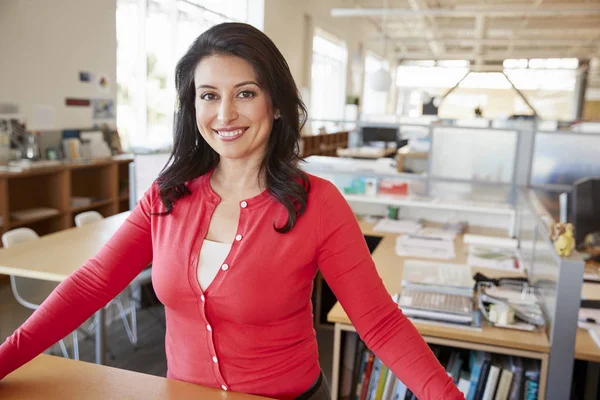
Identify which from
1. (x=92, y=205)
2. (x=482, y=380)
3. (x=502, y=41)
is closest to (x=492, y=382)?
(x=482, y=380)

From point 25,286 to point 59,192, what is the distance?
1.98 meters

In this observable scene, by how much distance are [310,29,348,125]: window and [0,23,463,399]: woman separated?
32.3 feet

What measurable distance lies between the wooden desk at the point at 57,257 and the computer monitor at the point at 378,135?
26.8 feet

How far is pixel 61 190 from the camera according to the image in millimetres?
4883

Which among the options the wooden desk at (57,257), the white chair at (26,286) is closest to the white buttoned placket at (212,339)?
the wooden desk at (57,257)

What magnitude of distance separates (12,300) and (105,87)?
266cm

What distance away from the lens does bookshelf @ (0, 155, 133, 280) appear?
4434 mm

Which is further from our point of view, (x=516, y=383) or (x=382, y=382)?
(x=382, y=382)

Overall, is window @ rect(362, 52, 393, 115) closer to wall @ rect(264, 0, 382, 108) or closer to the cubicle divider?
wall @ rect(264, 0, 382, 108)

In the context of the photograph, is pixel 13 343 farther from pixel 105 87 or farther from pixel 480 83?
pixel 480 83

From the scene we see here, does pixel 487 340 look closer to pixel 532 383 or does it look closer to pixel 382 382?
pixel 532 383

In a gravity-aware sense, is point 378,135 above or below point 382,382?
above

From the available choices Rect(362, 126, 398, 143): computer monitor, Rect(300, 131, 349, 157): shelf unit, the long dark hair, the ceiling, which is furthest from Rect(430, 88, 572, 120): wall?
the long dark hair

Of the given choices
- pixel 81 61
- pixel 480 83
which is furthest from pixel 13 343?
pixel 480 83
